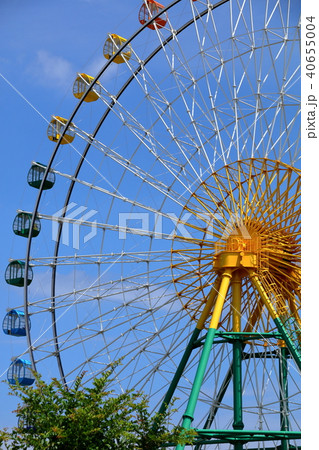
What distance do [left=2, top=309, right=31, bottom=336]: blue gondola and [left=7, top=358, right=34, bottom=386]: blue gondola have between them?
3.39ft

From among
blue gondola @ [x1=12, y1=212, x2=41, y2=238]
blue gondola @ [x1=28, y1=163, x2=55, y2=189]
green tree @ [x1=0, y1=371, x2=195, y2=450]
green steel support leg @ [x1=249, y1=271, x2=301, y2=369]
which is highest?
blue gondola @ [x1=28, y1=163, x2=55, y2=189]

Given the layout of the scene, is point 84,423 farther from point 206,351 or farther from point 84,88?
point 84,88

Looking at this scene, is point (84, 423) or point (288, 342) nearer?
point (84, 423)

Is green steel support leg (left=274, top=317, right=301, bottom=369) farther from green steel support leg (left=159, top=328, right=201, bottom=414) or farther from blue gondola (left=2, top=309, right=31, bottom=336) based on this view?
blue gondola (left=2, top=309, right=31, bottom=336)

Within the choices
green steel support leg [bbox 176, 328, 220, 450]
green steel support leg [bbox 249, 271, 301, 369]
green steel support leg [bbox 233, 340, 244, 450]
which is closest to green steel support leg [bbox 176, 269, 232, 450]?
green steel support leg [bbox 176, 328, 220, 450]

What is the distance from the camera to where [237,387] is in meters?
27.2

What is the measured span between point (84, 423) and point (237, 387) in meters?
7.32

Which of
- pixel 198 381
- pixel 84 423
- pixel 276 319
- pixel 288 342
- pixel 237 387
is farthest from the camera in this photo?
pixel 237 387

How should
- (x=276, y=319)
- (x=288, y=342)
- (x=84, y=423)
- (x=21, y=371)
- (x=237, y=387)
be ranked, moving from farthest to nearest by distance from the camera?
(x=21, y=371) < (x=237, y=387) < (x=276, y=319) < (x=288, y=342) < (x=84, y=423)

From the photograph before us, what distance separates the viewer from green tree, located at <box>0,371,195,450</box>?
20.9 meters

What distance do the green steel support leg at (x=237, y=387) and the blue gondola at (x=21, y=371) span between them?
7224 millimetres

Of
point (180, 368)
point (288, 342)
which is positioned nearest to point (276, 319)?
point (288, 342)
